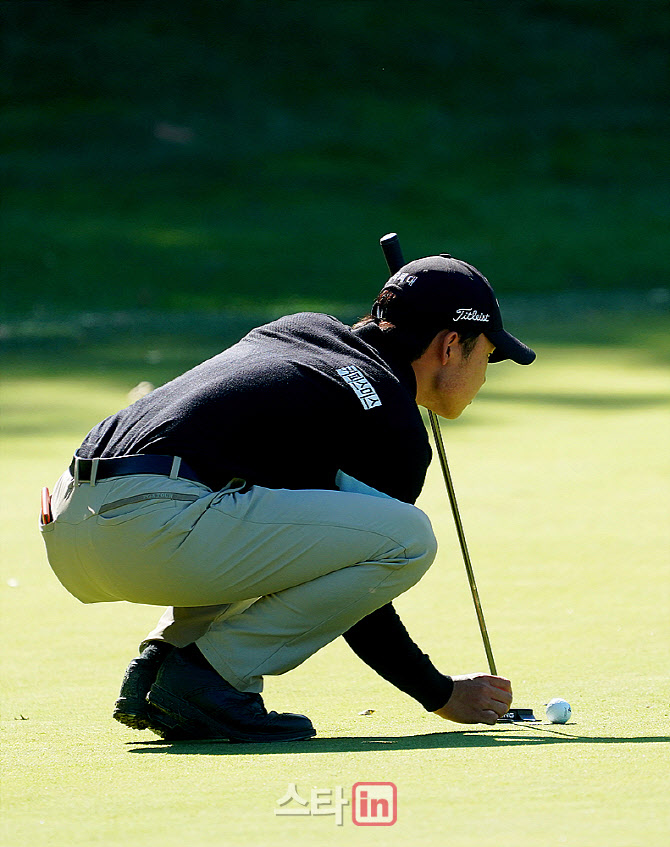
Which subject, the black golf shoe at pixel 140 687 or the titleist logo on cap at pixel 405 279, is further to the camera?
the titleist logo on cap at pixel 405 279

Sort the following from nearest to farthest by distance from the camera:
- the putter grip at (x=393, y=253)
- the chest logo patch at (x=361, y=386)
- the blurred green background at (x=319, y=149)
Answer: the chest logo patch at (x=361, y=386)
the putter grip at (x=393, y=253)
the blurred green background at (x=319, y=149)

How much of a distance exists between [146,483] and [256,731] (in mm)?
457

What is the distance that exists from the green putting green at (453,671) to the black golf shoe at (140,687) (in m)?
0.04

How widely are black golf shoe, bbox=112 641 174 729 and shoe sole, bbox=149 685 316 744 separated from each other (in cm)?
2

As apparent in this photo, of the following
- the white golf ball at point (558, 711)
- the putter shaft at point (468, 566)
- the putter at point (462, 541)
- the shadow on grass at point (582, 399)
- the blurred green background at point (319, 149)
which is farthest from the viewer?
the blurred green background at point (319, 149)

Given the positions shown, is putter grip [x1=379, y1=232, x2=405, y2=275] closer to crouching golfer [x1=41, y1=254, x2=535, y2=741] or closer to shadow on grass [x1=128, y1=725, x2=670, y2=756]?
crouching golfer [x1=41, y1=254, x2=535, y2=741]

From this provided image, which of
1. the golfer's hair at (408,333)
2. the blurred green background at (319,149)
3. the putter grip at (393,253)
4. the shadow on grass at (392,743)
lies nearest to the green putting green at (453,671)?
the shadow on grass at (392,743)

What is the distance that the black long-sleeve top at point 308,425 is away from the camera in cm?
249

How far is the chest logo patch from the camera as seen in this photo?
248cm

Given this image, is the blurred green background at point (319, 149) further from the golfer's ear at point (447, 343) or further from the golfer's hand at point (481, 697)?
the golfer's hand at point (481, 697)

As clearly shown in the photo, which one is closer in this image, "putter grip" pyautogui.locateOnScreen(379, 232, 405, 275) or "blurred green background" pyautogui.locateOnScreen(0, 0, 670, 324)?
"putter grip" pyautogui.locateOnScreen(379, 232, 405, 275)

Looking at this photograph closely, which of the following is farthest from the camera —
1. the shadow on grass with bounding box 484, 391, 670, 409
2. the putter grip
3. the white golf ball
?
the shadow on grass with bounding box 484, 391, 670, 409

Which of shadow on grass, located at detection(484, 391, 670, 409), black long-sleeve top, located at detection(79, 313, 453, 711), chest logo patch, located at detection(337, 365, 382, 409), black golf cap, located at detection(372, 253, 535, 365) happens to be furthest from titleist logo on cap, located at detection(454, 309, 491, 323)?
shadow on grass, located at detection(484, 391, 670, 409)

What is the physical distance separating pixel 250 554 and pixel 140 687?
0.31m
